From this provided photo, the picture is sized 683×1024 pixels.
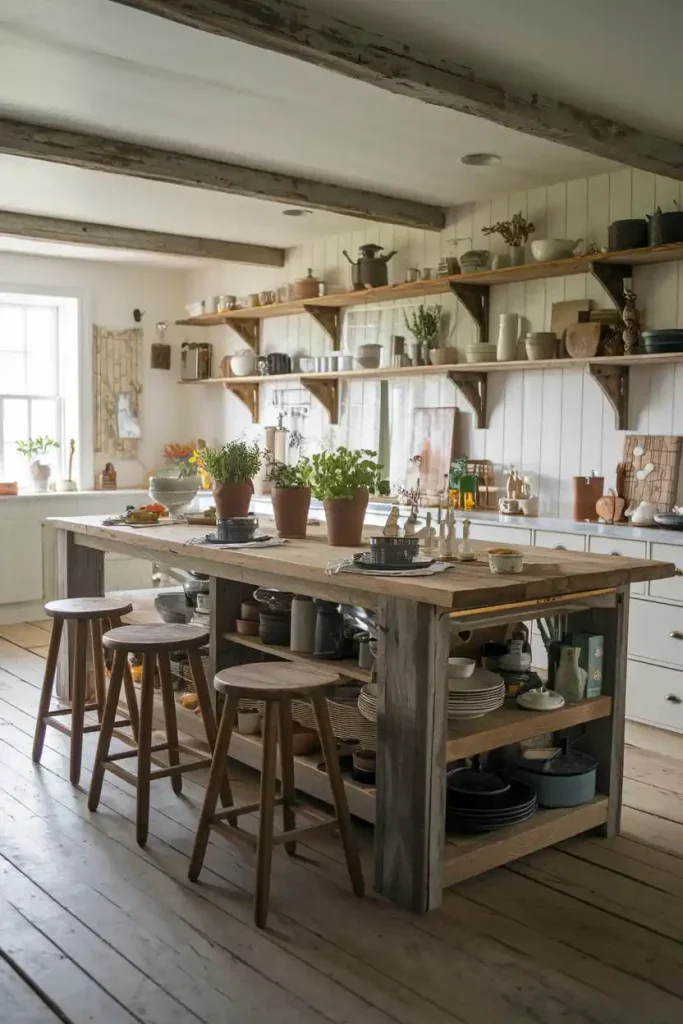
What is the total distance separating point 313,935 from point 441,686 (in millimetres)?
735

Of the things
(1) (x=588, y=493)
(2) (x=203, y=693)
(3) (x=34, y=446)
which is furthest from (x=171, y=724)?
(3) (x=34, y=446)

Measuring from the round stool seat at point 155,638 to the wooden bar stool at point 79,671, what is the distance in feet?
0.80

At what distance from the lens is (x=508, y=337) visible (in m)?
5.55

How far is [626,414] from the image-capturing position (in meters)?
5.22

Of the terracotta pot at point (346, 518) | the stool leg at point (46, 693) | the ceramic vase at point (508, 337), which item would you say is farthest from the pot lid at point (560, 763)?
the ceramic vase at point (508, 337)

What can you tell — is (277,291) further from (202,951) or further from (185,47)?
(202,951)

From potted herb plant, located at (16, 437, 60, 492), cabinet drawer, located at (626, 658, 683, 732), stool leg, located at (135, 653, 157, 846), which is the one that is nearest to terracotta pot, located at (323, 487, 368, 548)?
stool leg, located at (135, 653, 157, 846)

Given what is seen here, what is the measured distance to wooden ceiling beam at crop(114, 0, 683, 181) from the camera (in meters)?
3.06

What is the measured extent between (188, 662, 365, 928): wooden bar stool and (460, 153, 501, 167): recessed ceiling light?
118 inches

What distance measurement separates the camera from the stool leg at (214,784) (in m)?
2.89

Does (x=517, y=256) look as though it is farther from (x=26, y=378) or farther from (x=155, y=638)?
(x=26, y=378)

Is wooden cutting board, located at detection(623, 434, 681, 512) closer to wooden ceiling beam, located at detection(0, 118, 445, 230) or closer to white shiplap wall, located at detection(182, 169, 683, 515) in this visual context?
white shiplap wall, located at detection(182, 169, 683, 515)

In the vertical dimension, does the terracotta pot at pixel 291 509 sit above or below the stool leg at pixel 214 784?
above

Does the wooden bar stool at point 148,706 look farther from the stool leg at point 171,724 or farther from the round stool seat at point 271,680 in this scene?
the round stool seat at point 271,680
